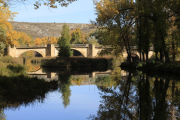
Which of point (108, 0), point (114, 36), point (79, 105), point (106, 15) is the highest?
point (108, 0)

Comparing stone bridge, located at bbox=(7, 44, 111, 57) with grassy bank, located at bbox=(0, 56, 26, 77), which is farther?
stone bridge, located at bbox=(7, 44, 111, 57)

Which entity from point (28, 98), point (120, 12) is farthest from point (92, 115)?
point (120, 12)

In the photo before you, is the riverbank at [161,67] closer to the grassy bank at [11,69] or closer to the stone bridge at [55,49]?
the grassy bank at [11,69]

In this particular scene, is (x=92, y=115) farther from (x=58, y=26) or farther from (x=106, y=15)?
(x=58, y=26)

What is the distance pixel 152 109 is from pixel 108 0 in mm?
23576

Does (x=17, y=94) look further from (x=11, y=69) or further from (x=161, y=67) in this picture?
(x=161, y=67)

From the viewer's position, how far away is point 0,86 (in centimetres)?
925

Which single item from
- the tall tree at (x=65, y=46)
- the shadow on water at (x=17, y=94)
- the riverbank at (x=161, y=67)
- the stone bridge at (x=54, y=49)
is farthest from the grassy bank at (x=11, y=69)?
the stone bridge at (x=54, y=49)

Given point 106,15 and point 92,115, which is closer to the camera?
point 92,115

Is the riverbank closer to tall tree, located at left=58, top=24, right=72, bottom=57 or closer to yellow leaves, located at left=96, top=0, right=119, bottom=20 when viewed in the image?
yellow leaves, located at left=96, top=0, right=119, bottom=20

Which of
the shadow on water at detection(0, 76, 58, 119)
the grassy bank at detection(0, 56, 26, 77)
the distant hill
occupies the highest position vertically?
the distant hill

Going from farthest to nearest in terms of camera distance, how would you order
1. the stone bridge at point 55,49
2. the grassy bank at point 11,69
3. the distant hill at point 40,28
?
the distant hill at point 40,28 → the stone bridge at point 55,49 → the grassy bank at point 11,69

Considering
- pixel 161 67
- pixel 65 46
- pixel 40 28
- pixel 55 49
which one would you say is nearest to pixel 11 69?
pixel 161 67

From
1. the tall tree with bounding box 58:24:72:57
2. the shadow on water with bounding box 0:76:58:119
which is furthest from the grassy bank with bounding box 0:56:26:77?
the tall tree with bounding box 58:24:72:57
